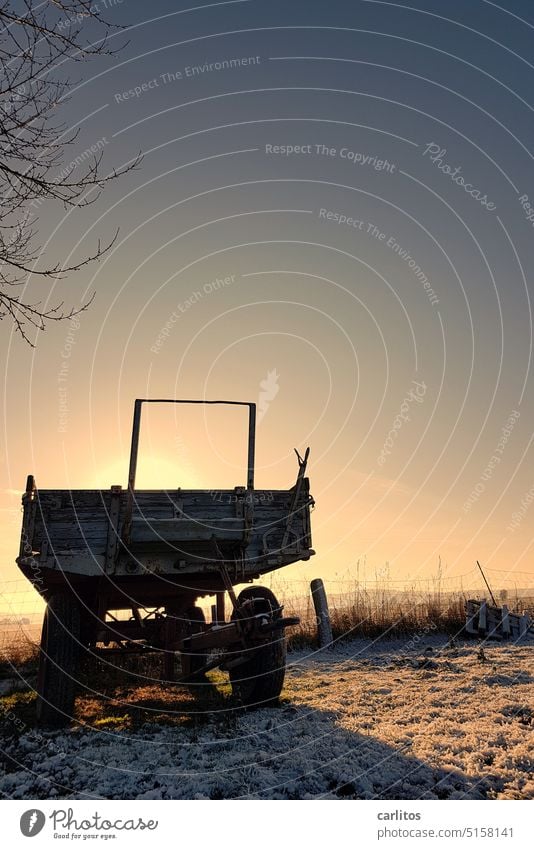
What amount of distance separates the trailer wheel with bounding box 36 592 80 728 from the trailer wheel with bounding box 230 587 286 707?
1.70 meters

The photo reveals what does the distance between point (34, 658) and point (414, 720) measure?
7.48 meters

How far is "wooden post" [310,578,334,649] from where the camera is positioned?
12523 millimetres

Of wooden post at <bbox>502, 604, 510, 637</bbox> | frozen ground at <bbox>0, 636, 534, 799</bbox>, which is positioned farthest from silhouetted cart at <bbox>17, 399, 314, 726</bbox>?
wooden post at <bbox>502, 604, 510, 637</bbox>

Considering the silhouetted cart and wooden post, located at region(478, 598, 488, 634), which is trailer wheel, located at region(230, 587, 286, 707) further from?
wooden post, located at region(478, 598, 488, 634)

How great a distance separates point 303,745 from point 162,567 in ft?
7.86

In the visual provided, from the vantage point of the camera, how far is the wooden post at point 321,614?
41.1ft

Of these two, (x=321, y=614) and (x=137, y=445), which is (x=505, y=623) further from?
(x=137, y=445)

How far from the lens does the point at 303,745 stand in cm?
546

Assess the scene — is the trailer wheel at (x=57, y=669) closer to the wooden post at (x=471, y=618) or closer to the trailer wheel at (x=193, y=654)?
the trailer wheel at (x=193, y=654)

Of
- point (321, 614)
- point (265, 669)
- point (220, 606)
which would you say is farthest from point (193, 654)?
point (321, 614)

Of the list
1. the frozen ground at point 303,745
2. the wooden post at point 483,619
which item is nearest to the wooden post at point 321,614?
the wooden post at point 483,619

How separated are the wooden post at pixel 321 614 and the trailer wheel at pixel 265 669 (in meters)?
5.72
